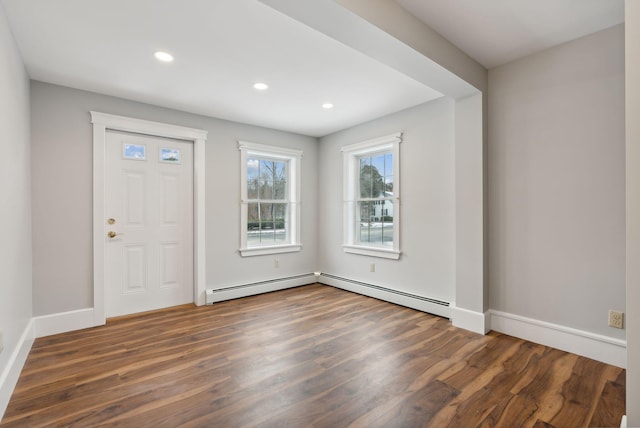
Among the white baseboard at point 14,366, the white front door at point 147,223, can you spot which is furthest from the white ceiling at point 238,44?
the white baseboard at point 14,366

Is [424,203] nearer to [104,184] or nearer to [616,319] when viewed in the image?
[616,319]

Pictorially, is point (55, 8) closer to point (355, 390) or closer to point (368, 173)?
point (355, 390)

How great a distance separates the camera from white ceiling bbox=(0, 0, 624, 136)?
1998 mm

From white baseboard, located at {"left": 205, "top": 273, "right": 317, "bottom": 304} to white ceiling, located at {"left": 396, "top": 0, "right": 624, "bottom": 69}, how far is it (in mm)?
3628

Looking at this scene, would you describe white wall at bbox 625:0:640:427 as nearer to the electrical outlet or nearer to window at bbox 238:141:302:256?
the electrical outlet

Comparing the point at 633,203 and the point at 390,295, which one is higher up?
the point at 633,203

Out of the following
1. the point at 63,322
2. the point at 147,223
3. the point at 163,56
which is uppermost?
the point at 163,56

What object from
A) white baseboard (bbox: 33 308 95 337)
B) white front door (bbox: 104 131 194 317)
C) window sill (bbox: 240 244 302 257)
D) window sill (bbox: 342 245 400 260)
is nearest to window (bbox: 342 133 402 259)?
window sill (bbox: 342 245 400 260)

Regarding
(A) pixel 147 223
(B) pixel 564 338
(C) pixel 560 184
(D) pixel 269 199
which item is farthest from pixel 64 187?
(B) pixel 564 338

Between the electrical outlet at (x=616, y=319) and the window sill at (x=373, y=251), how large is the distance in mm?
1993

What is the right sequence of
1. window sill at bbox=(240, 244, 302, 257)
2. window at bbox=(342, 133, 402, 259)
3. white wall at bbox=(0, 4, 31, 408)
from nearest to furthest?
white wall at bbox=(0, 4, 31, 408), window at bbox=(342, 133, 402, 259), window sill at bbox=(240, 244, 302, 257)

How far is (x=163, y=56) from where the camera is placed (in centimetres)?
251

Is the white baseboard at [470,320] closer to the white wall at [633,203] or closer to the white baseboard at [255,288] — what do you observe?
the white wall at [633,203]

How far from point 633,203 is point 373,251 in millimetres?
2959
